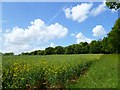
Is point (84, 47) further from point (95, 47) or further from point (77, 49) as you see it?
point (77, 49)

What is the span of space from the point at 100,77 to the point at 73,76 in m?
1.15

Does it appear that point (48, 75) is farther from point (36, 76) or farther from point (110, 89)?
point (110, 89)

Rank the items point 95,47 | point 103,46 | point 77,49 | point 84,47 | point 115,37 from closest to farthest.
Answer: point 77,49 → point 115,37 → point 84,47 → point 95,47 → point 103,46

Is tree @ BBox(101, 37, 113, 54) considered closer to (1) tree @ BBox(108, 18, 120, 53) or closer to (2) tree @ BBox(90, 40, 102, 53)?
(2) tree @ BBox(90, 40, 102, 53)

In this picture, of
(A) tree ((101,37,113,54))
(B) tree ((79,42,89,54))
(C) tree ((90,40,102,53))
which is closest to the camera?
(B) tree ((79,42,89,54))

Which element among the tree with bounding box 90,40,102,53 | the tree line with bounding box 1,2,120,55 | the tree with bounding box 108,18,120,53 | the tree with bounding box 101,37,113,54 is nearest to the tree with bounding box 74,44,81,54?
the tree line with bounding box 1,2,120,55

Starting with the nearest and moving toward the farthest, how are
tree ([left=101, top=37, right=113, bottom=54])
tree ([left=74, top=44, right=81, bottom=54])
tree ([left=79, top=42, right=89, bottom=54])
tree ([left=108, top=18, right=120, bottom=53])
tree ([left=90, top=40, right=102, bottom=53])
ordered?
tree ([left=74, top=44, right=81, bottom=54])
tree ([left=79, top=42, right=89, bottom=54])
tree ([left=108, top=18, right=120, bottom=53])
tree ([left=90, top=40, right=102, bottom=53])
tree ([left=101, top=37, right=113, bottom=54])

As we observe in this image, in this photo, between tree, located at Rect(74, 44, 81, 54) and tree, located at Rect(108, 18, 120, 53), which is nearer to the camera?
tree, located at Rect(74, 44, 81, 54)

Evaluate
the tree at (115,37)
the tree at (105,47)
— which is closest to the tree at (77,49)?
the tree at (115,37)

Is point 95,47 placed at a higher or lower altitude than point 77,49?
higher

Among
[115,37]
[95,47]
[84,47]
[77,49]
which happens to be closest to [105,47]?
[95,47]

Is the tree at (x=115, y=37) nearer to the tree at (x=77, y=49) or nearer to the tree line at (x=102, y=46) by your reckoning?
A: the tree line at (x=102, y=46)

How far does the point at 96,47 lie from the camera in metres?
50.9

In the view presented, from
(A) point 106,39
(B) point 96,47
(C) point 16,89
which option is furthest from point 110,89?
(A) point 106,39
